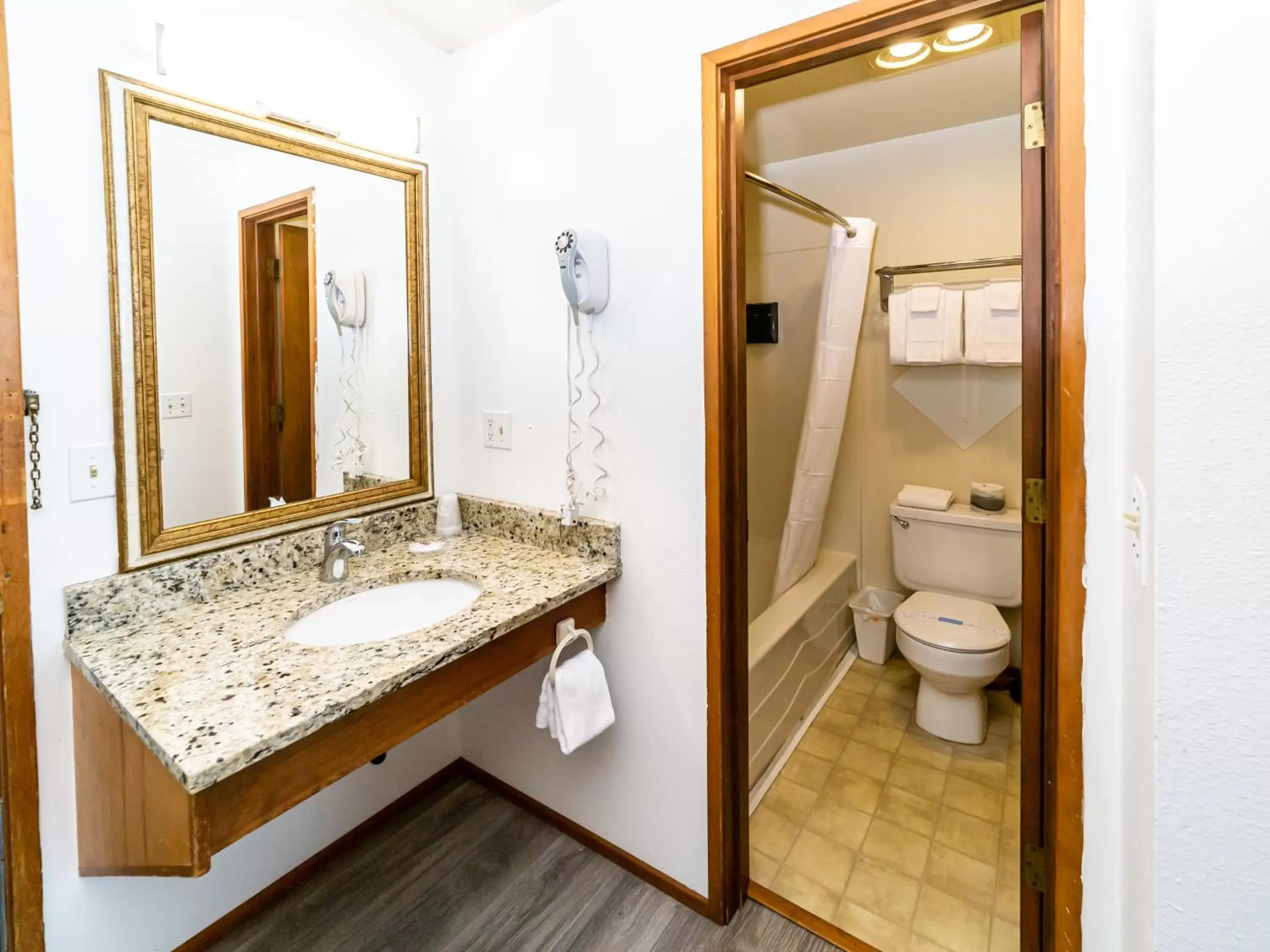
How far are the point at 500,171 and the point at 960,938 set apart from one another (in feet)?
7.58

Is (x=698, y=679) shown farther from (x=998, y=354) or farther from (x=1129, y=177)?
(x=998, y=354)

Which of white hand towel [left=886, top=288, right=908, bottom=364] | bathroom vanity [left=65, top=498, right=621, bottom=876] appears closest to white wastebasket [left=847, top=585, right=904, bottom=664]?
white hand towel [left=886, top=288, right=908, bottom=364]

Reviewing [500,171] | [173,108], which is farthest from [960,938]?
[173,108]

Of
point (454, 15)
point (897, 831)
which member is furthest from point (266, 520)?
point (897, 831)

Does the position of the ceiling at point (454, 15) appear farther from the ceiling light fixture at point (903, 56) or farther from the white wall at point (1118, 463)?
the white wall at point (1118, 463)

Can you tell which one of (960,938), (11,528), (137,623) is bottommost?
(960,938)

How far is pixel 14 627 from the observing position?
1.12 metres

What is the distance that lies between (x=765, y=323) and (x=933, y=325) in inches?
30.0

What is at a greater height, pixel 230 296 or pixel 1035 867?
pixel 230 296

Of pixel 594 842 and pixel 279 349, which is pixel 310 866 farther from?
pixel 279 349

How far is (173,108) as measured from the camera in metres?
1.28

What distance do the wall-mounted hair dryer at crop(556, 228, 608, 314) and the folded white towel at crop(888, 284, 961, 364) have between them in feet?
5.15

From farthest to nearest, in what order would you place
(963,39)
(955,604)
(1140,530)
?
(955,604), (963,39), (1140,530)

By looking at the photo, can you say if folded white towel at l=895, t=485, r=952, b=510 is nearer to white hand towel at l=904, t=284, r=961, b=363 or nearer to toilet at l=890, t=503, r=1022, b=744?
toilet at l=890, t=503, r=1022, b=744
